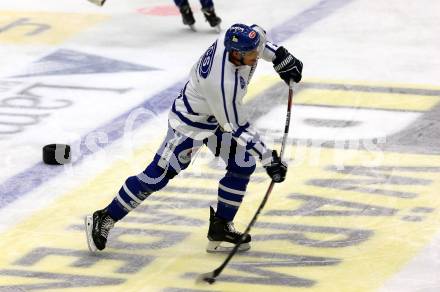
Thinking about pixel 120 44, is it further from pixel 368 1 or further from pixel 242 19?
pixel 368 1

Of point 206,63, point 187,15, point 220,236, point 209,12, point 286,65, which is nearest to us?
point 206,63

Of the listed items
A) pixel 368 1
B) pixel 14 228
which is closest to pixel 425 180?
pixel 14 228

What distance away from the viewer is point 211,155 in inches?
379

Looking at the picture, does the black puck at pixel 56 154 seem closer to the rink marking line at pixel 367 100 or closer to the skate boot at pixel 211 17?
the rink marking line at pixel 367 100

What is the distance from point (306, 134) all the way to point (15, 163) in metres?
2.42

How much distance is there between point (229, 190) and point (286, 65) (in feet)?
2.89

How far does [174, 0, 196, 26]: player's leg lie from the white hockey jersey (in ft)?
19.3

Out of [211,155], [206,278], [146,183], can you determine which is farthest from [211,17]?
[206,278]

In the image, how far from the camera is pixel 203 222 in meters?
8.31

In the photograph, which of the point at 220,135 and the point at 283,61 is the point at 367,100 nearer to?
the point at 283,61

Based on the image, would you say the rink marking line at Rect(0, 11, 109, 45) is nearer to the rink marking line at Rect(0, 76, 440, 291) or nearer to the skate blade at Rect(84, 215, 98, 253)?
the rink marking line at Rect(0, 76, 440, 291)

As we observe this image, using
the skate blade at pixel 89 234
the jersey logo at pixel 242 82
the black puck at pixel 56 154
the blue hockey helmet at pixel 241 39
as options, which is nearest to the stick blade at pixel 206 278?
the skate blade at pixel 89 234

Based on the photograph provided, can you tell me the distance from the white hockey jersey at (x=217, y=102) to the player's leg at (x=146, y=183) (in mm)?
86

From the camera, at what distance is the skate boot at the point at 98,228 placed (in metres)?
7.68
